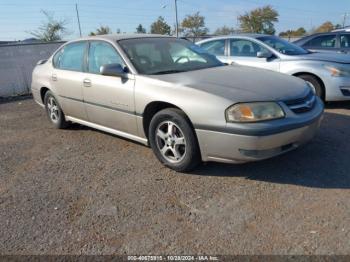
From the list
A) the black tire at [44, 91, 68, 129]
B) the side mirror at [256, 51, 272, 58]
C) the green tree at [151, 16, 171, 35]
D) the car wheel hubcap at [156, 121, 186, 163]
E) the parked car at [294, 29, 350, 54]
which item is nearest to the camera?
the car wheel hubcap at [156, 121, 186, 163]

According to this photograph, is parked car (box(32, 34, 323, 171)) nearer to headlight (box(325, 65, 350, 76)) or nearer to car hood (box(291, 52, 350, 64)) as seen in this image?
headlight (box(325, 65, 350, 76))

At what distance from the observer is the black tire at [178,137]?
375 cm

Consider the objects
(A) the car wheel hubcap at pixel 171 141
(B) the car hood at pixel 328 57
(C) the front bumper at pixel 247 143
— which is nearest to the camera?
(C) the front bumper at pixel 247 143

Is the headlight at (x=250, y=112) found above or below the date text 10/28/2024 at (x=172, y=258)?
above

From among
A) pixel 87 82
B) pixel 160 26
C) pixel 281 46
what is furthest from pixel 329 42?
pixel 160 26

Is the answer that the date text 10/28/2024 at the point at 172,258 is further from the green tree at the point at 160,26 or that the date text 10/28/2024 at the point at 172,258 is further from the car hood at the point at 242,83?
the green tree at the point at 160,26

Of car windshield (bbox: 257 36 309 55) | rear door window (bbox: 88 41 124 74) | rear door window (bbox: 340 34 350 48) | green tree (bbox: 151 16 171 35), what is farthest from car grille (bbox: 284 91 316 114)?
green tree (bbox: 151 16 171 35)

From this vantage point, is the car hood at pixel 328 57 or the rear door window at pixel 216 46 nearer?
the car hood at pixel 328 57

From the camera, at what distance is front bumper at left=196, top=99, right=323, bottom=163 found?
3406mm

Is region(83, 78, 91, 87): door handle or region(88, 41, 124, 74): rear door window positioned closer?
region(88, 41, 124, 74): rear door window

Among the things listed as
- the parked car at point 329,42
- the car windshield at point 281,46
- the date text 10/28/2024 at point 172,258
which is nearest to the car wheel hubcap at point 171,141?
the date text 10/28/2024 at point 172,258

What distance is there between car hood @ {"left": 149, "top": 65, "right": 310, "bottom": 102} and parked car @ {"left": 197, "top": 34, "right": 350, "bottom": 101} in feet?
8.14

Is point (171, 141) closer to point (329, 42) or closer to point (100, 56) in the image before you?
point (100, 56)

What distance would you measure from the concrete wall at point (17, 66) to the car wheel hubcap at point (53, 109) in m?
4.75
